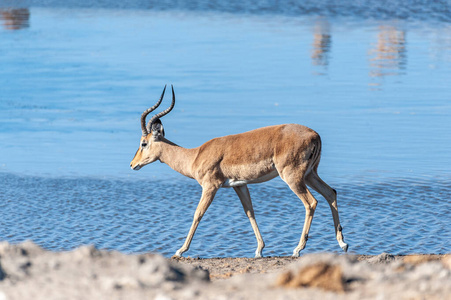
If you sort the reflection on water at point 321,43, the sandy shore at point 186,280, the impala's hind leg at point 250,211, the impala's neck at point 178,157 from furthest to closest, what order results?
the reflection on water at point 321,43 → the impala's neck at point 178,157 → the impala's hind leg at point 250,211 → the sandy shore at point 186,280

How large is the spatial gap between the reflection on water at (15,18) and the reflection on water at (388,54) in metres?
12.3

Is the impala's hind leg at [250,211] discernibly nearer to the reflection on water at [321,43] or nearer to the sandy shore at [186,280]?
the sandy shore at [186,280]

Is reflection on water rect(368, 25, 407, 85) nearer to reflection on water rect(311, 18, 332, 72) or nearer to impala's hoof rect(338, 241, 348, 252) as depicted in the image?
reflection on water rect(311, 18, 332, 72)

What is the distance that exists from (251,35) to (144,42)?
364 centimetres

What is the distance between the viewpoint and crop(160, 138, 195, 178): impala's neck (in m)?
9.73

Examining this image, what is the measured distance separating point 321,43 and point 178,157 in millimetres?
16148

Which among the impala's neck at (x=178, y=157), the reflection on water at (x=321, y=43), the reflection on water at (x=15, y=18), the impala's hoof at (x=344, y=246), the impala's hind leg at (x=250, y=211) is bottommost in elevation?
the reflection on water at (x=15, y=18)

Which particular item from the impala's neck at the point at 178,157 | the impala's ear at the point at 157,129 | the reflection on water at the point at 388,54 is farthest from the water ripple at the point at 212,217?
the reflection on water at the point at 388,54

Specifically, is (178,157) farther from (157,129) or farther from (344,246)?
(344,246)

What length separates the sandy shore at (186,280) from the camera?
514cm

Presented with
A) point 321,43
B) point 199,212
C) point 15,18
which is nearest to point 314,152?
point 199,212

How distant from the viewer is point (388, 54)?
2320 centimetres

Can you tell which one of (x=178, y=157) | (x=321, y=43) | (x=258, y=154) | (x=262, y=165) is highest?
(x=258, y=154)

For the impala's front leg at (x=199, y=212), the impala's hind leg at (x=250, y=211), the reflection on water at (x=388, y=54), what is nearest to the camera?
the impala's front leg at (x=199, y=212)
